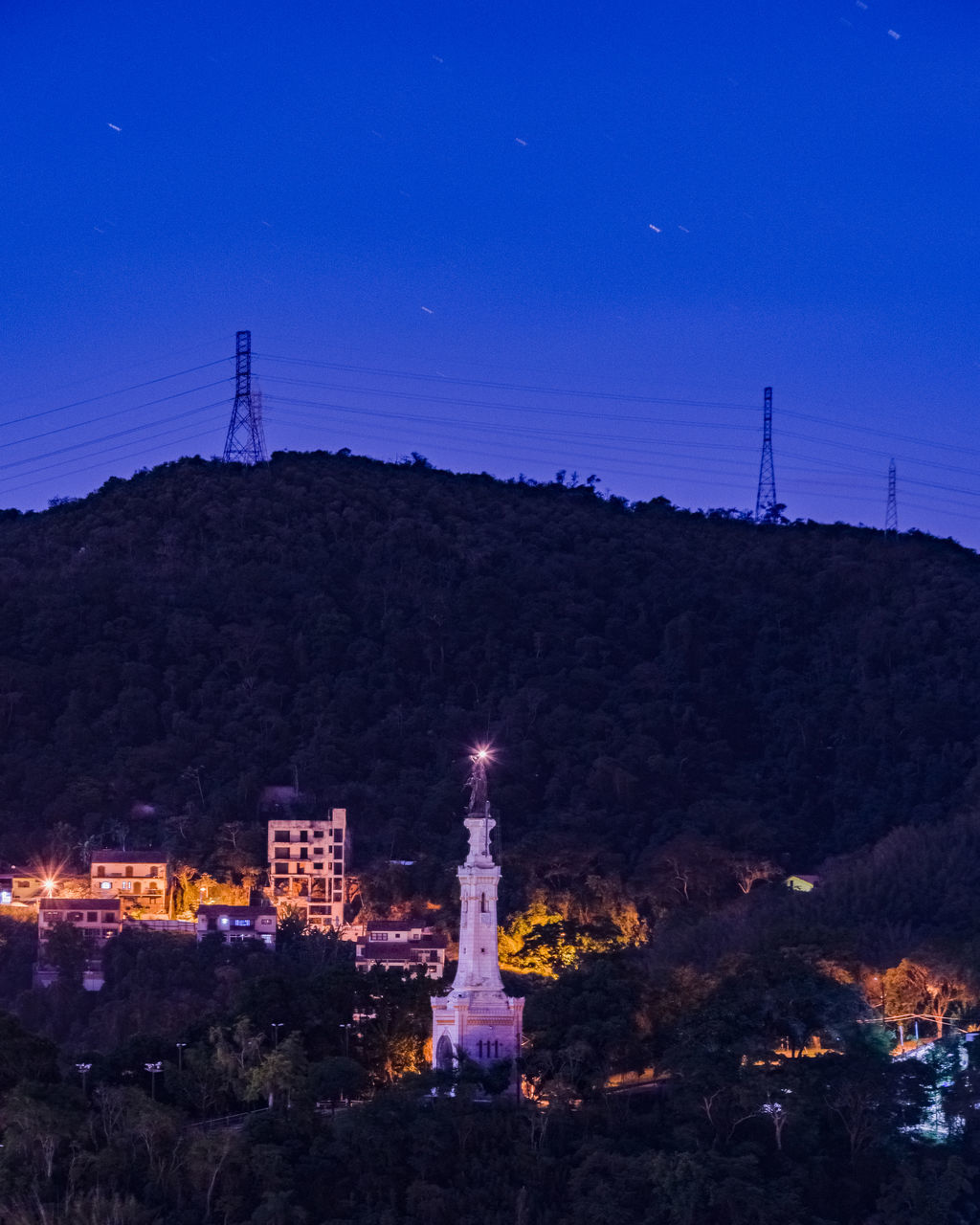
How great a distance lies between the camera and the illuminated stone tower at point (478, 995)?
3803 centimetres

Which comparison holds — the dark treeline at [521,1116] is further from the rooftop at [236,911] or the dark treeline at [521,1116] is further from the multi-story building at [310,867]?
the multi-story building at [310,867]

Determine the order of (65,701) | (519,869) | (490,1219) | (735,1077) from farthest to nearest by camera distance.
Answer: (65,701) → (519,869) → (735,1077) → (490,1219)

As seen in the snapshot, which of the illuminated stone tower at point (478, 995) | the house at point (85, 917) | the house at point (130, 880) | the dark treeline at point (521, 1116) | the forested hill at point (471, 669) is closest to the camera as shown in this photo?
the dark treeline at point (521, 1116)

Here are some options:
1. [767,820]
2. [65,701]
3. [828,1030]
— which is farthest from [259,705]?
[828,1030]

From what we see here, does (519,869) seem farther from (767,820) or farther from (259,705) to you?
(259,705)

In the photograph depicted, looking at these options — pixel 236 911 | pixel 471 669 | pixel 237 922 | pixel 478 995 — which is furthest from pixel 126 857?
pixel 478 995

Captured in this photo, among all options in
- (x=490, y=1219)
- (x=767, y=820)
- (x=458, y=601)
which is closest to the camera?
(x=490, y=1219)

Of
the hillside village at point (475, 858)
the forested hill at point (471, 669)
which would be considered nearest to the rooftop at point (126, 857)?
the hillside village at point (475, 858)

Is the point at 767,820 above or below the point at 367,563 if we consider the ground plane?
below

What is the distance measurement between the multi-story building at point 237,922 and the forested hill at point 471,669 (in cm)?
466

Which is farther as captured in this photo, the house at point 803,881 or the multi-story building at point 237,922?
the house at point 803,881

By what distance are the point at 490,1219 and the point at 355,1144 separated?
9.01 ft

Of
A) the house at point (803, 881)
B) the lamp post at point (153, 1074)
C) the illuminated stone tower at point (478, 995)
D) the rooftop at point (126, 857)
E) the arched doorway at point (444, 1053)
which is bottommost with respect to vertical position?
the lamp post at point (153, 1074)

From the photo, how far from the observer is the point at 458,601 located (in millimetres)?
76625
